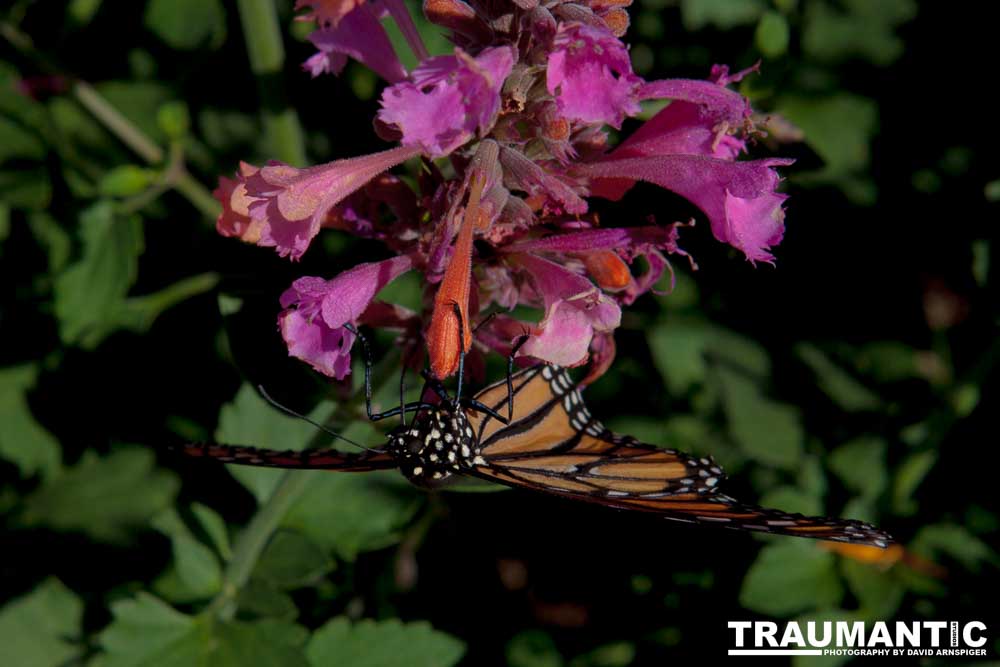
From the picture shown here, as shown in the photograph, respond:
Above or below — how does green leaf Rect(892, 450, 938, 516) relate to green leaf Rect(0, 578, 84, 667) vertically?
above

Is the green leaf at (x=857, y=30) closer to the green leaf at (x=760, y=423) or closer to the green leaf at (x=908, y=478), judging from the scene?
the green leaf at (x=760, y=423)

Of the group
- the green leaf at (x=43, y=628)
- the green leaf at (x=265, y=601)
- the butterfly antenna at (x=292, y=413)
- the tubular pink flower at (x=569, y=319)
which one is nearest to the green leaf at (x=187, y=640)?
the green leaf at (x=265, y=601)

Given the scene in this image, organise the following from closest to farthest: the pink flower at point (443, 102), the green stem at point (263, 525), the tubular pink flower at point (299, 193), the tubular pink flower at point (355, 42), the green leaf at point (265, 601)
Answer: the pink flower at point (443, 102) < the tubular pink flower at point (299, 193) < the tubular pink flower at point (355, 42) < the green stem at point (263, 525) < the green leaf at point (265, 601)

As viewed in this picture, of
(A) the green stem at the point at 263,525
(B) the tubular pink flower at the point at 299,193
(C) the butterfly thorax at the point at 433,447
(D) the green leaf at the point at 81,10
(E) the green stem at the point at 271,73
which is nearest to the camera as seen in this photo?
(B) the tubular pink flower at the point at 299,193

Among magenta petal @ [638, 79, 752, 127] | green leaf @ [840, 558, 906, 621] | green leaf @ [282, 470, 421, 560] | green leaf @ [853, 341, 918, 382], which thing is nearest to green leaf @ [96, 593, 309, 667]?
green leaf @ [282, 470, 421, 560]

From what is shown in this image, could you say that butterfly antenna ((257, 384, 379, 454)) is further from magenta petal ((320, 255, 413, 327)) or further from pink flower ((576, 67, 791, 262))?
pink flower ((576, 67, 791, 262))

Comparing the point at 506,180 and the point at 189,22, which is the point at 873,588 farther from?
the point at 189,22
